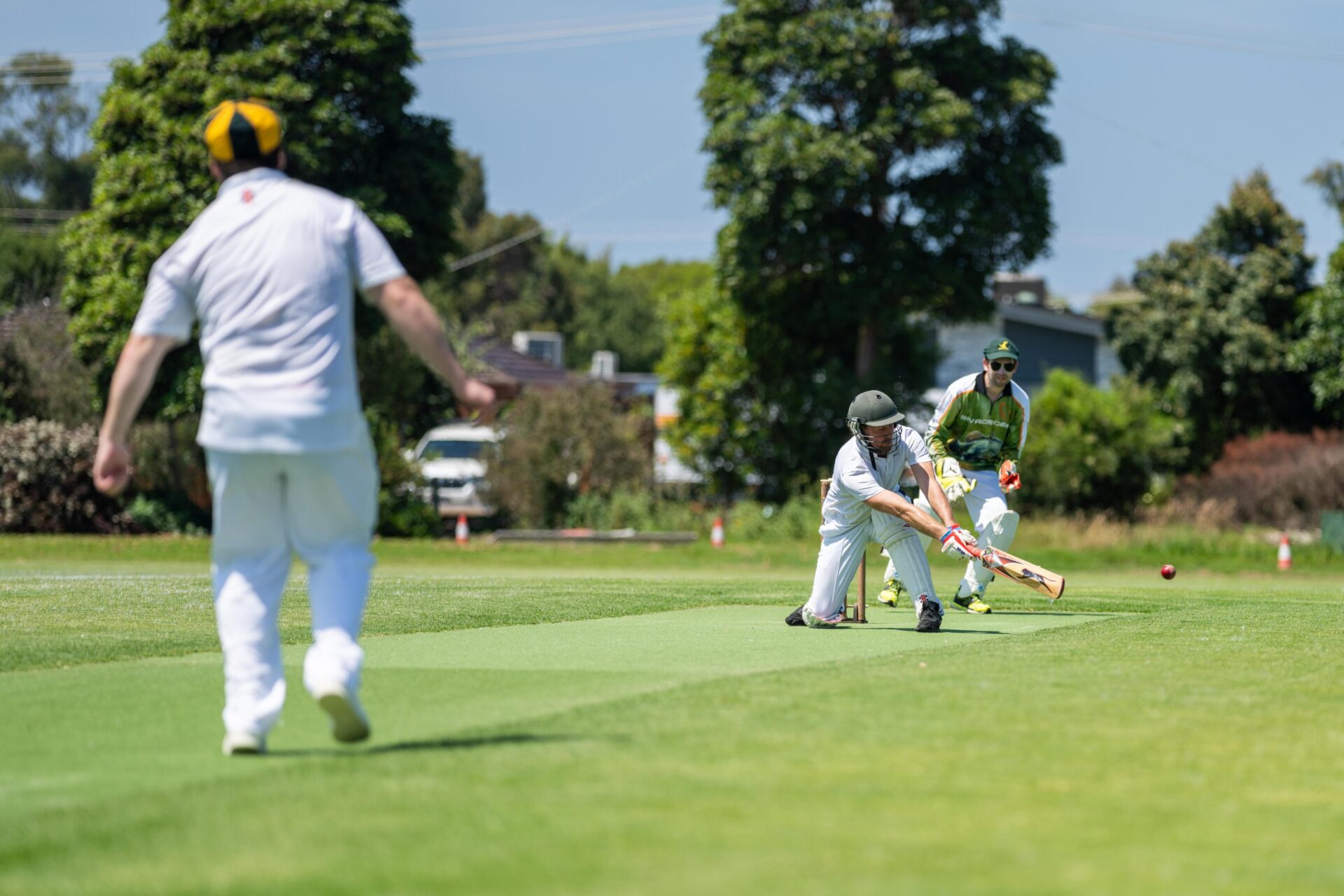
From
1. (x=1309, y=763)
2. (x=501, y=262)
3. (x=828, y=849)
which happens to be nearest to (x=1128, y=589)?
(x=1309, y=763)

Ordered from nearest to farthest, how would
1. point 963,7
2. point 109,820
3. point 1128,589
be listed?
point 109,820, point 1128,589, point 963,7

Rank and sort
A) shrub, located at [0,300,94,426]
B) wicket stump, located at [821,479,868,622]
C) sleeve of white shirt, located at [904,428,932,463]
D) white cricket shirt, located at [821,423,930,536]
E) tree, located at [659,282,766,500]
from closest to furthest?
white cricket shirt, located at [821,423,930,536], sleeve of white shirt, located at [904,428,932,463], wicket stump, located at [821,479,868,622], shrub, located at [0,300,94,426], tree, located at [659,282,766,500]

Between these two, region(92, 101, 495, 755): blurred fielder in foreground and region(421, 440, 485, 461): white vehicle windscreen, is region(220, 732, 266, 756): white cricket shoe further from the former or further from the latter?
region(421, 440, 485, 461): white vehicle windscreen

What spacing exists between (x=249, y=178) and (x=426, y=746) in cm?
217

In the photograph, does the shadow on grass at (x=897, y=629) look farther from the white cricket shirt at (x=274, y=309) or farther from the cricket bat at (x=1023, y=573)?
the white cricket shirt at (x=274, y=309)

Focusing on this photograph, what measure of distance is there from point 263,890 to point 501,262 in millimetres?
80571

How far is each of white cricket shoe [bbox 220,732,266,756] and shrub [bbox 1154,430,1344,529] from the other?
26.7m

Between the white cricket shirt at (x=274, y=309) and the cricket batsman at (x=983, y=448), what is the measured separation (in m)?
7.22

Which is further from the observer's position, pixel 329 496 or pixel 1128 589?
pixel 1128 589

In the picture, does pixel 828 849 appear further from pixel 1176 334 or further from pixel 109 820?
pixel 1176 334

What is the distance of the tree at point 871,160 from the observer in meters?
30.4

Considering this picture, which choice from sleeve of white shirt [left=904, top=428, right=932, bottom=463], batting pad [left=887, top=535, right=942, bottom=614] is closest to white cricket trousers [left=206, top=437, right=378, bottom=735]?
batting pad [left=887, top=535, right=942, bottom=614]

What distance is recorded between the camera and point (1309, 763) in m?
5.58

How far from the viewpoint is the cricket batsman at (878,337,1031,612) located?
12453 mm
